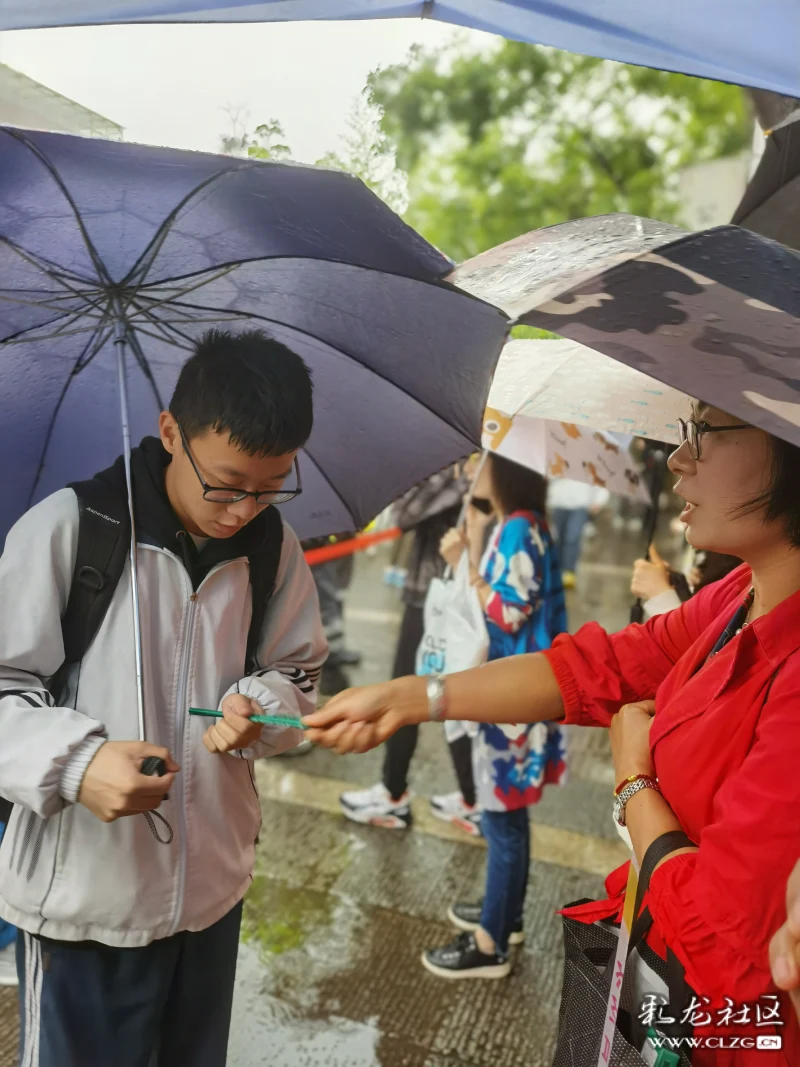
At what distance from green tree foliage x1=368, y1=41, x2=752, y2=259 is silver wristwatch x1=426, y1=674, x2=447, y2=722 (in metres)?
17.6

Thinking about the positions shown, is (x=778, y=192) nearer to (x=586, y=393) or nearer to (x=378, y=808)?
(x=586, y=393)

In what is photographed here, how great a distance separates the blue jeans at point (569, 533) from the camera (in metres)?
11.4

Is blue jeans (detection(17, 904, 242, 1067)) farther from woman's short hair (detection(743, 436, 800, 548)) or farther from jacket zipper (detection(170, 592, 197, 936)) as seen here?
woman's short hair (detection(743, 436, 800, 548))

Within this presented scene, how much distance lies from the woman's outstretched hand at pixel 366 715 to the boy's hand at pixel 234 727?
0.42ft

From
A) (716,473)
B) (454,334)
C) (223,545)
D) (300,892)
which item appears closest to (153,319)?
(223,545)

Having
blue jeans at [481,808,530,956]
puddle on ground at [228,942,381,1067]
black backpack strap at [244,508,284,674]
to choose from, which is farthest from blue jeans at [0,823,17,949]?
black backpack strap at [244,508,284,674]

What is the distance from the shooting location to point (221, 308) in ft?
6.93

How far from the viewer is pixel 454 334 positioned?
2166 mm

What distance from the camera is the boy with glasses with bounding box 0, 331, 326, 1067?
1791 mm

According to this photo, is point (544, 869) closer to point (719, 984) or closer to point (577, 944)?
point (577, 944)

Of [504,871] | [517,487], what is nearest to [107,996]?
[504,871]

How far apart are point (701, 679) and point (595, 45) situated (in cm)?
127

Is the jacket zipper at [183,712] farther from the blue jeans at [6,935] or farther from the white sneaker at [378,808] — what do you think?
the white sneaker at [378,808]

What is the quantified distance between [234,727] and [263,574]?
1.28ft
